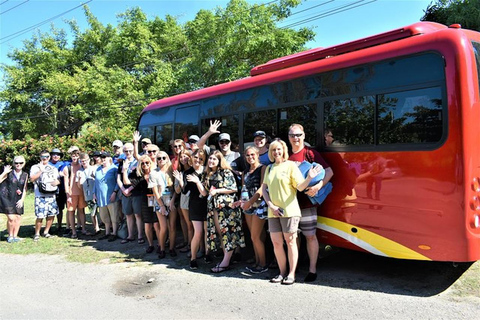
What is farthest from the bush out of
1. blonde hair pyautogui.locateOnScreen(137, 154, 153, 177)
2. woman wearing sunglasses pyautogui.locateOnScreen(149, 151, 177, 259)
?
woman wearing sunglasses pyautogui.locateOnScreen(149, 151, 177, 259)

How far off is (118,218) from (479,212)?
22.3 feet

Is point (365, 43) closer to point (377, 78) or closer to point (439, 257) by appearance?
point (377, 78)

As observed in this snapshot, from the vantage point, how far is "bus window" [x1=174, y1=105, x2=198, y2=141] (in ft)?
25.7

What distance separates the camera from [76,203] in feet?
28.5

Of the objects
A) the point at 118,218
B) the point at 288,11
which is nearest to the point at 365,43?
the point at 118,218

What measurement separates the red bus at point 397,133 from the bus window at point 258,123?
0.05 metres

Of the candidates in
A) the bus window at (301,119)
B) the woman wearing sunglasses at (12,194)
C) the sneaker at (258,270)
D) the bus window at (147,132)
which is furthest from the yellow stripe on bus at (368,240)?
the woman wearing sunglasses at (12,194)

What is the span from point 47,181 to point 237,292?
554 cm

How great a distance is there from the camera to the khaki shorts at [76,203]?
8.62 metres

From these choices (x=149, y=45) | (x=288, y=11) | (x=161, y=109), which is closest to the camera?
(x=161, y=109)

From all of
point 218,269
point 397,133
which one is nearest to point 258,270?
point 218,269

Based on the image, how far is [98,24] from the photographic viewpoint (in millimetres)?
30969

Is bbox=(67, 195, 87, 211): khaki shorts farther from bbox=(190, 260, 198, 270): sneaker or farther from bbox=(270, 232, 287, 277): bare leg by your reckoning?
bbox=(270, 232, 287, 277): bare leg

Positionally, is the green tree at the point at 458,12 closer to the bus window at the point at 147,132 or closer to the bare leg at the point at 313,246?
the bus window at the point at 147,132
